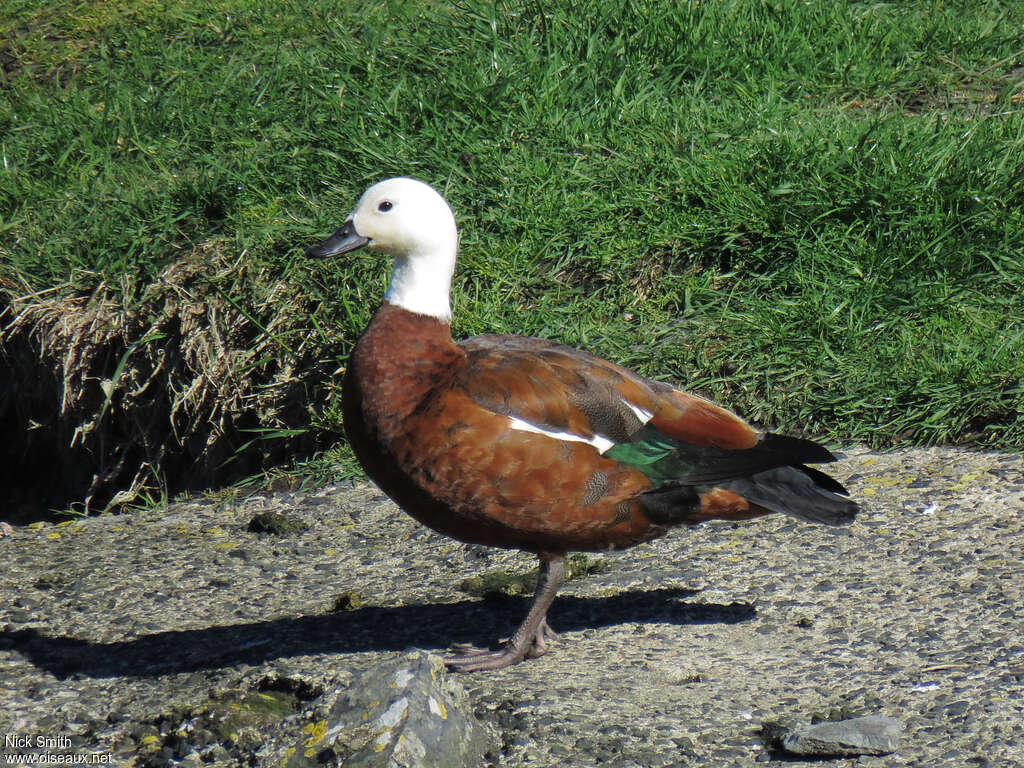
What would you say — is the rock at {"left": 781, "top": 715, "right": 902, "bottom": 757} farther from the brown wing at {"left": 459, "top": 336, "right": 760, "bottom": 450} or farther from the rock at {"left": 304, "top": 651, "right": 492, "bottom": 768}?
the brown wing at {"left": 459, "top": 336, "right": 760, "bottom": 450}

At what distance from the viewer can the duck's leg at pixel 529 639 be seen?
10.8 ft

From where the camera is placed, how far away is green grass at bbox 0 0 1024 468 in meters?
4.76

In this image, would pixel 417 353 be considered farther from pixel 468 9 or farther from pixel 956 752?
pixel 468 9

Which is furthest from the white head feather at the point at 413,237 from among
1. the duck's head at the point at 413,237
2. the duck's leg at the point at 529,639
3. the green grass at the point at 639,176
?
the green grass at the point at 639,176

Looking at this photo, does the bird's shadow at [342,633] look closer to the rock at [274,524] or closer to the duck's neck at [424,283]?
the rock at [274,524]

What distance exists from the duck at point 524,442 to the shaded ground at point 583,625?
0.93 ft

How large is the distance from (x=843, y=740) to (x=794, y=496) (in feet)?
2.93

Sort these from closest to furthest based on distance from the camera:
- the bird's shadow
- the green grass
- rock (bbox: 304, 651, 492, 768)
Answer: rock (bbox: 304, 651, 492, 768) → the bird's shadow → the green grass

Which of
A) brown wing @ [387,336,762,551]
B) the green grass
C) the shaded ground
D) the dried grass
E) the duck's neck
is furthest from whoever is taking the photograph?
the dried grass

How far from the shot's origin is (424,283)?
3502 mm

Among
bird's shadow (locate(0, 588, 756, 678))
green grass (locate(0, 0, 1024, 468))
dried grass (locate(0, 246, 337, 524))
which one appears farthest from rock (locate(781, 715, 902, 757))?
dried grass (locate(0, 246, 337, 524))

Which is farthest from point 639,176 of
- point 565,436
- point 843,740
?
point 843,740

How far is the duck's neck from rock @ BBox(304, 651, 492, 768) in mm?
1078

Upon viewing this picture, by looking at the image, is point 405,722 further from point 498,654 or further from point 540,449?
point 540,449
